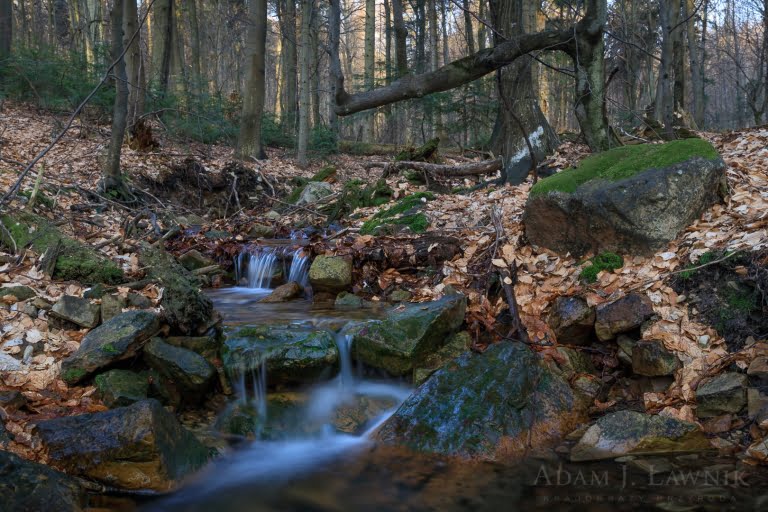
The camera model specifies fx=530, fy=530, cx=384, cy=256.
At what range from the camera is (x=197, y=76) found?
696 inches

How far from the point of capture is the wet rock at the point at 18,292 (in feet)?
15.9

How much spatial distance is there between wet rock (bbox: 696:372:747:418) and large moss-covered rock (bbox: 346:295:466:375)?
2.08 meters

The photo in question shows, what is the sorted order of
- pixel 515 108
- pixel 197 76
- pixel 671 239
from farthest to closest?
pixel 197 76 → pixel 515 108 → pixel 671 239

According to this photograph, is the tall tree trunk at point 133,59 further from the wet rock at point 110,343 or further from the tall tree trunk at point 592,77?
the tall tree trunk at point 592,77

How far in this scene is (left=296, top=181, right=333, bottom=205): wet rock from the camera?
34.7ft

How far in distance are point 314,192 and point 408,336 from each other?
640 cm

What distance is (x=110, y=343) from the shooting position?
14.4 feet

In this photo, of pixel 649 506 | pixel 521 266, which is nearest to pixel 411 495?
pixel 649 506

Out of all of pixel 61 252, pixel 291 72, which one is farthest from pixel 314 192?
pixel 291 72

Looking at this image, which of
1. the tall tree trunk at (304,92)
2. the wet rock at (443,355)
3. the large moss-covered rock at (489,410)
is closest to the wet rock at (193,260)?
the wet rock at (443,355)

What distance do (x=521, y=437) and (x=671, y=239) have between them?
241 cm

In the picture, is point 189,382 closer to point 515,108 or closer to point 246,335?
point 246,335

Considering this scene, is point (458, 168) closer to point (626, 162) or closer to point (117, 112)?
point (626, 162)

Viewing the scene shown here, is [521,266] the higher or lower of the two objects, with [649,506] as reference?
higher
